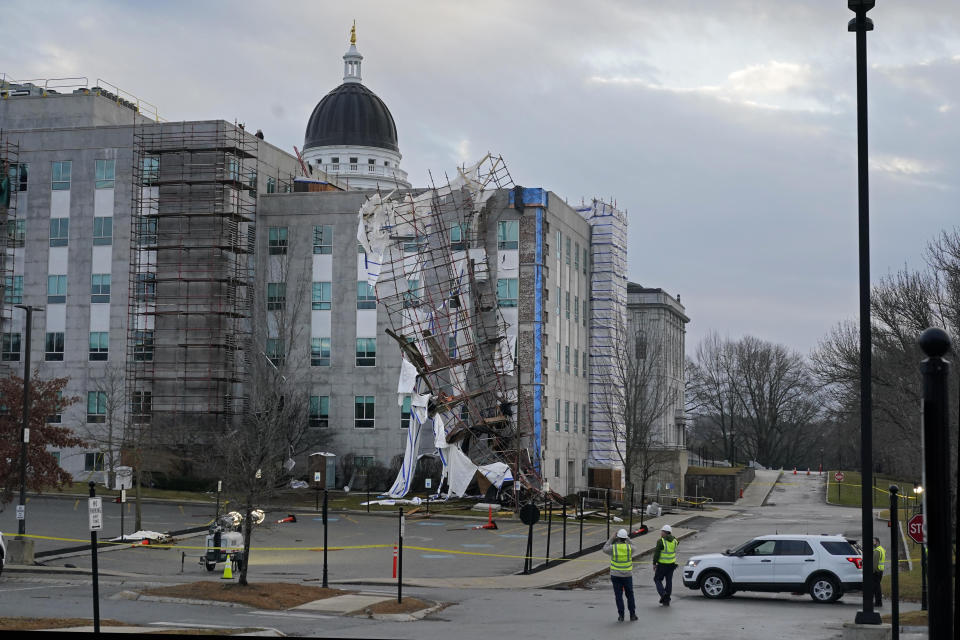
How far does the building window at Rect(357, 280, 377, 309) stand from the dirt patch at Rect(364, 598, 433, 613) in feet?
164

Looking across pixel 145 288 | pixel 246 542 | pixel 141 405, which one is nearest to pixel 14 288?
pixel 145 288

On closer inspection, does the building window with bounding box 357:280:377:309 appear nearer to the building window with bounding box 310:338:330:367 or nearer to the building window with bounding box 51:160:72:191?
the building window with bounding box 310:338:330:367

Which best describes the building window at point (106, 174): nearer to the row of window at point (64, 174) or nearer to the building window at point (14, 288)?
the row of window at point (64, 174)

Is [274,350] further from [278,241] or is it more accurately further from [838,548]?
[838,548]

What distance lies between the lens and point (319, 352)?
7612 centimetres

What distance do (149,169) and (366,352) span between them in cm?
1925

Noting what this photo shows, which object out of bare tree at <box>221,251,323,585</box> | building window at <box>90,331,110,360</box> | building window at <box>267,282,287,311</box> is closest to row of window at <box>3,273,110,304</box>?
building window at <box>90,331,110,360</box>

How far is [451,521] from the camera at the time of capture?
58156 millimetres

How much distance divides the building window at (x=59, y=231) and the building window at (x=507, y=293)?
30.3 m

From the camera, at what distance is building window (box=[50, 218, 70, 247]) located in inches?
3014

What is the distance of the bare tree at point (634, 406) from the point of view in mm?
69625

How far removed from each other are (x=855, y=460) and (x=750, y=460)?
12226 mm

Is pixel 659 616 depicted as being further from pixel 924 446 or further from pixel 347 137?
pixel 347 137

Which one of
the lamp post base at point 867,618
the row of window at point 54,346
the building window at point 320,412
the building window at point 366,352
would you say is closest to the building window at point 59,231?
the row of window at point 54,346
